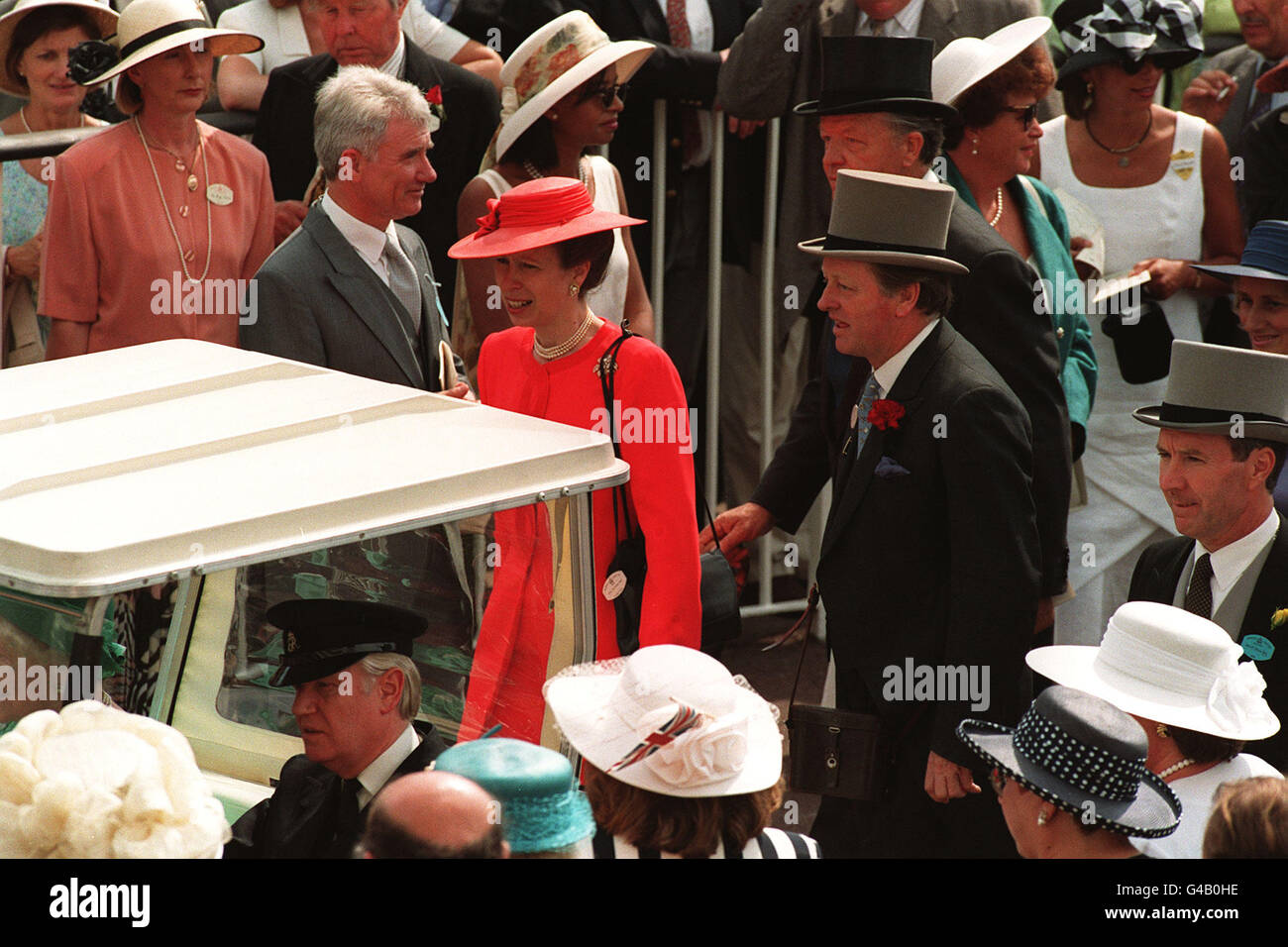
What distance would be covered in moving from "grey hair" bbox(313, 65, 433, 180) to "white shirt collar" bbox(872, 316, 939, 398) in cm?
172

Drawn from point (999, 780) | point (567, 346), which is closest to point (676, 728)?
point (999, 780)

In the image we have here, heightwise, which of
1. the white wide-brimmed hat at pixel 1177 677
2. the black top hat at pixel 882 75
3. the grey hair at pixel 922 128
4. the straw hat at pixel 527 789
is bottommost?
the white wide-brimmed hat at pixel 1177 677

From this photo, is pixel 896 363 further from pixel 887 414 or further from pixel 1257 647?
pixel 1257 647

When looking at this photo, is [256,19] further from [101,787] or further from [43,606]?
[101,787]

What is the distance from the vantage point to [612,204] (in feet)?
18.9

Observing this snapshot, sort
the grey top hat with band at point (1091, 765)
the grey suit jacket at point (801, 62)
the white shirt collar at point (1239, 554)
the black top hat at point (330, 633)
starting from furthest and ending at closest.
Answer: the grey suit jacket at point (801, 62) → the white shirt collar at point (1239, 554) → the black top hat at point (330, 633) → the grey top hat with band at point (1091, 765)

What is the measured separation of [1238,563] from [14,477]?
2.70 metres

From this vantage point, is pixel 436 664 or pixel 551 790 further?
pixel 436 664

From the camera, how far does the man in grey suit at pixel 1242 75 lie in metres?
6.51

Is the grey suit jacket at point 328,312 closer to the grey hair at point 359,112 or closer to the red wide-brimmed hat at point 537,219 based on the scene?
the grey hair at point 359,112

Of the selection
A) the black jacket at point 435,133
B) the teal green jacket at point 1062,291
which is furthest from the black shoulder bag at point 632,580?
the black jacket at point 435,133

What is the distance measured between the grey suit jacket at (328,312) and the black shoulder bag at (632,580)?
0.95 meters

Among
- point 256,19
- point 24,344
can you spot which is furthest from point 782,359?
point 24,344

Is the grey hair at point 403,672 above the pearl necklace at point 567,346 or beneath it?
beneath
